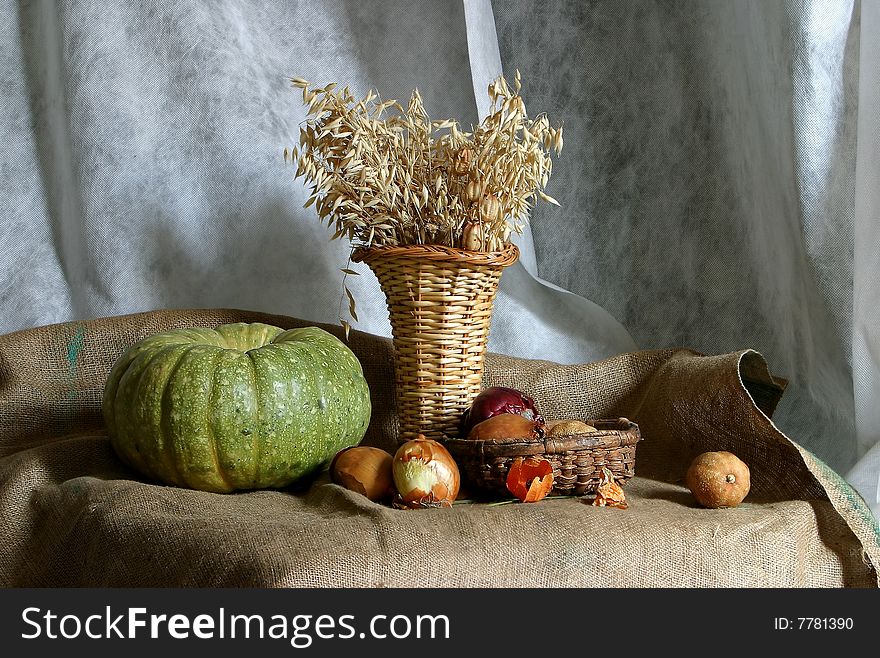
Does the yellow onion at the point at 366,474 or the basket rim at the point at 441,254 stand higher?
the basket rim at the point at 441,254

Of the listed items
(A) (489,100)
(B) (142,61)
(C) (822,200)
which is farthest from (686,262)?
(B) (142,61)

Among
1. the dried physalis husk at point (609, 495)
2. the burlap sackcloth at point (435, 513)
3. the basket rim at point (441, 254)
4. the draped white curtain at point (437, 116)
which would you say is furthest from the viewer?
the draped white curtain at point (437, 116)

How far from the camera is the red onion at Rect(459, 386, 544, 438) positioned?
1163 mm

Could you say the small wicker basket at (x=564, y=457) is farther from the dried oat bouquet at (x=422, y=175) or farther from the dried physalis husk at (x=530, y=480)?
the dried oat bouquet at (x=422, y=175)

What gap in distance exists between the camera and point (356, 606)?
80 cm

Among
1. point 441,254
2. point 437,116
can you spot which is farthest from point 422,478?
point 437,116

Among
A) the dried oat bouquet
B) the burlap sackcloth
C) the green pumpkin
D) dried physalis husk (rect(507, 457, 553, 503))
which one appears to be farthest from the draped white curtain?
dried physalis husk (rect(507, 457, 553, 503))

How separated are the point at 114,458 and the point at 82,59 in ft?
2.31

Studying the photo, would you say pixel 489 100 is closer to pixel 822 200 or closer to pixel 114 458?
pixel 822 200

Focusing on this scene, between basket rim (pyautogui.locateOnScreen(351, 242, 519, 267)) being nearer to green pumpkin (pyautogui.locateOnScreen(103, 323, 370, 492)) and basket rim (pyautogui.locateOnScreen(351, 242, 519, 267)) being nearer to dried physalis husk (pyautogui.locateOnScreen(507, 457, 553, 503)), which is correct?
green pumpkin (pyautogui.locateOnScreen(103, 323, 370, 492))

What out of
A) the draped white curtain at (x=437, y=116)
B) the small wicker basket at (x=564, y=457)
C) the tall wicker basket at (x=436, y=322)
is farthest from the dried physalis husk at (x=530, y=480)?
the draped white curtain at (x=437, y=116)

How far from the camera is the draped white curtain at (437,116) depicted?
1.52 metres

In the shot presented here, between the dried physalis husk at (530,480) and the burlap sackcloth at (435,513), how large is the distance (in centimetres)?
3

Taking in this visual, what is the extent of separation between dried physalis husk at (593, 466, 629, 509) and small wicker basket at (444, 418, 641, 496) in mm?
14
